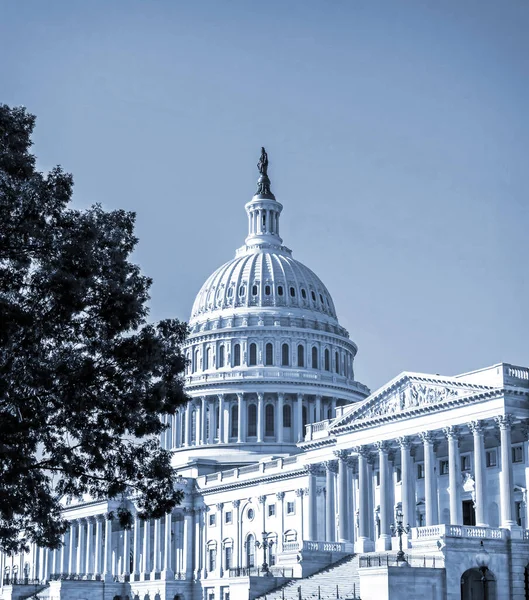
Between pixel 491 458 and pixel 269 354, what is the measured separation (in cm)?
6821

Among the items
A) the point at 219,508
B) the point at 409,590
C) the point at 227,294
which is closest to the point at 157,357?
the point at 409,590

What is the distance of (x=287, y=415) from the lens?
147 metres

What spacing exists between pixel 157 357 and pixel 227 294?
116168 mm

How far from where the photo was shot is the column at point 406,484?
85438 millimetres

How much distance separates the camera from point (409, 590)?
225ft

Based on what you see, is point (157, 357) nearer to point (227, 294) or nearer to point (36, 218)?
point (36, 218)

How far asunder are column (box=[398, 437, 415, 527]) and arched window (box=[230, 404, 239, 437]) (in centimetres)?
6191

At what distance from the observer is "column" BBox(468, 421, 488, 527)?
77.9 metres

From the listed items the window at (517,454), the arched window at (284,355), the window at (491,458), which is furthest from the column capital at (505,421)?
the arched window at (284,355)

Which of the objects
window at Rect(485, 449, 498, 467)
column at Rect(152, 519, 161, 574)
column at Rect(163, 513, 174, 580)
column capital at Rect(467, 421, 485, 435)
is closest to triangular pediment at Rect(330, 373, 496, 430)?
column capital at Rect(467, 421, 485, 435)

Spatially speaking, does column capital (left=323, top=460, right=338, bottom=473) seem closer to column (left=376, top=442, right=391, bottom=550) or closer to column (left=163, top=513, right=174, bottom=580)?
column (left=376, top=442, right=391, bottom=550)

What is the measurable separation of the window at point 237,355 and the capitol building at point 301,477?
181 millimetres

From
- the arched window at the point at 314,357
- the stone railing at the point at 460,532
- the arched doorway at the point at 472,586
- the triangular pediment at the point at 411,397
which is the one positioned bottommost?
the arched doorway at the point at 472,586

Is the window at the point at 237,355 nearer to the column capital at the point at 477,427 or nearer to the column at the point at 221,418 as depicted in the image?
Result: the column at the point at 221,418
